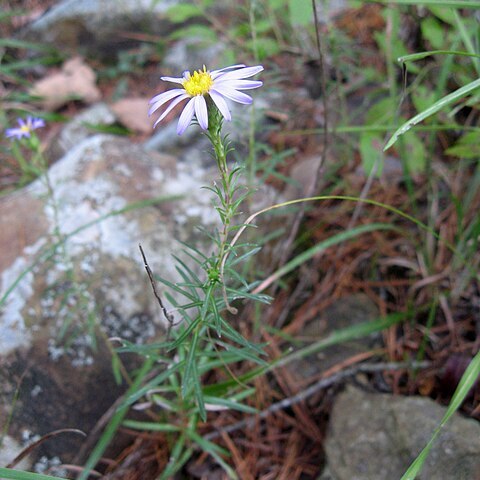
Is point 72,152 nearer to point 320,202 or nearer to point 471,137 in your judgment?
point 320,202

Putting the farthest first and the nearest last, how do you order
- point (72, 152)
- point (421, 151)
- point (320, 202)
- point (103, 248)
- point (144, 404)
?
point (320, 202) < point (72, 152) < point (421, 151) < point (103, 248) < point (144, 404)

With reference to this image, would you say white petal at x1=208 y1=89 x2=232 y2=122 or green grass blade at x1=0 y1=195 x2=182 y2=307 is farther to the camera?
green grass blade at x1=0 y1=195 x2=182 y2=307

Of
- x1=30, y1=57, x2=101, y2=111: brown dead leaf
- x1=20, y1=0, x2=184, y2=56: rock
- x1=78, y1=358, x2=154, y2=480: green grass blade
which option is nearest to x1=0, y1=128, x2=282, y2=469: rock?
x1=78, y1=358, x2=154, y2=480: green grass blade

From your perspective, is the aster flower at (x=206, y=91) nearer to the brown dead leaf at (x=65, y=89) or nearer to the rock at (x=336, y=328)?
the rock at (x=336, y=328)

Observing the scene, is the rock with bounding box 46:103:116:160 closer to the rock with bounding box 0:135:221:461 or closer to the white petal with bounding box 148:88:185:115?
the rock with bounding box 0:135:221:461

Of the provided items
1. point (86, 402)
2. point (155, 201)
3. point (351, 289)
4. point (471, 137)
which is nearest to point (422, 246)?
point (351, 289)

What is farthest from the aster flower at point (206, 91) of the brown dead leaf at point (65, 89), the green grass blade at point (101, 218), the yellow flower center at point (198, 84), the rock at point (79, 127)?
the brown dead leaf at point (65, 89)

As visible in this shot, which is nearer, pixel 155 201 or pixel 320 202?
pixel 155 201
